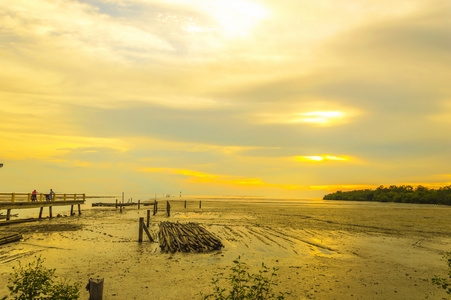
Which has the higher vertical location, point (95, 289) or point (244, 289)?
point (244, 289)

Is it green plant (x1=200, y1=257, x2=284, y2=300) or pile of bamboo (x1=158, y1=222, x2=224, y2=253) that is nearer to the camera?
green plant (x1=200, y1=257, x2=284, y2=300)

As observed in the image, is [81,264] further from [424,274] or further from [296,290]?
[424,274]

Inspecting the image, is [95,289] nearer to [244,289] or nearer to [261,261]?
[244,289]

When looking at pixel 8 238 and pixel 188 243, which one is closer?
pixel 188 243

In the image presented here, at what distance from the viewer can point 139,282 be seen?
1223cm

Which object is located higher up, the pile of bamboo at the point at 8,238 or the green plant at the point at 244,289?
the green plant at the point at 244,289

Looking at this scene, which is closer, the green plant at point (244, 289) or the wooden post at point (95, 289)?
the green plant at point (244, 289)

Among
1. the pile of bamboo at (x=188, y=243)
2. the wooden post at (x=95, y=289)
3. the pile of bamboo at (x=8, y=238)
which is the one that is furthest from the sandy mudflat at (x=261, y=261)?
the wooden post at (x=95, y=289)

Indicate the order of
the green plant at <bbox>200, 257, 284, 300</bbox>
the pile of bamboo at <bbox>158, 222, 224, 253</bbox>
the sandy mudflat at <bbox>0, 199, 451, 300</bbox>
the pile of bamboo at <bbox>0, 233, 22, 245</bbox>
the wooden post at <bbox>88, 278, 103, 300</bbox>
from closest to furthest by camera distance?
the green plant at <bbox>200, 257, 284, 300</bbox>, the wooden post at <bbox>88, 278, 103, 300</bbox>, the sandy mudflat at <bbox>0, 199, 451, 300</bbox>, the pile of bamboo at <bbox>158, 222, 224, 253</bbox>, the pile of bamboo at <bbox>0, 233, 22, 245</bbox>

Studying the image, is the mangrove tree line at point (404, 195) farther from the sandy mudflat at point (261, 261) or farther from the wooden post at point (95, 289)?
the wooden post at point (95, 289)

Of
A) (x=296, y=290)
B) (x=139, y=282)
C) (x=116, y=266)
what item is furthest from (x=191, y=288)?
(x=116, y=266)

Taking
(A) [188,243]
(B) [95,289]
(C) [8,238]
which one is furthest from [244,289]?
(C) [8,238]

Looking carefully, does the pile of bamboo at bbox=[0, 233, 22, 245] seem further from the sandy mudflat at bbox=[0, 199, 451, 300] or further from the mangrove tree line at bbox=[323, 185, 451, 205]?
the mangrove tree line at bbox=[323, 185, 451, 205]

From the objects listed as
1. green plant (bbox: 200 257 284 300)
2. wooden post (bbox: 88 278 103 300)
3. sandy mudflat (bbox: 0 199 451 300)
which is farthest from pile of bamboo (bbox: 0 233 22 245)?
green plant (bbox: 200 257 284 300)
